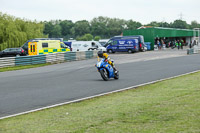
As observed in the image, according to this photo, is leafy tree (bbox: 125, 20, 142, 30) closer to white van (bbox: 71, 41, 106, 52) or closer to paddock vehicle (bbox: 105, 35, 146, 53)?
white van (bbox: 71, 41, 106, 52)

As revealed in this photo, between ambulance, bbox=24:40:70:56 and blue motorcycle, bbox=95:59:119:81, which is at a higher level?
ambulance, bbox=24:40:70:56

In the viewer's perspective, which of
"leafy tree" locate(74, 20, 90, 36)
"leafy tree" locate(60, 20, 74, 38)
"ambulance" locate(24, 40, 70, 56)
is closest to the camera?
"ambulance" locate(24, 40, 70, 56)

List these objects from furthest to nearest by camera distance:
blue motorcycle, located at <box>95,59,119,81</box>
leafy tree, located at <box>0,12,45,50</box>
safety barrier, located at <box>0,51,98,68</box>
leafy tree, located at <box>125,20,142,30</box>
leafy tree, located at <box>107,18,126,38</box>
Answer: leafy tree, located at <box>125,20,142,30</box> → leafy tree, located at <box>107,18,126,38</box> → leafy tree, located at <box>0,12,45,50</box> → safety barrier, located at <box>0,51,98,68</box> → blue motorcycle, located at <box>95,59,119,81</box>

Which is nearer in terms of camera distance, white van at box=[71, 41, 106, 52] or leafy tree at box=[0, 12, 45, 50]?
white van at box=[71, 41, 106, 52]

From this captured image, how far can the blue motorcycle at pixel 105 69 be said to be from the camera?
15141mm

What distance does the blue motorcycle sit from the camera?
49.7 ft

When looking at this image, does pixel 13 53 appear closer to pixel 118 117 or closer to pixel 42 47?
pixel 42 47

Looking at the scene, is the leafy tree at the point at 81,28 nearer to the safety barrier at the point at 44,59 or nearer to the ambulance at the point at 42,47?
the ambulance at the point at 42,47

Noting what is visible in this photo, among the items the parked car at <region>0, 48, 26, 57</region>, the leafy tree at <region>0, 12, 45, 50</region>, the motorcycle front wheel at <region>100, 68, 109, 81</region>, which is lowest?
the motorcycle front wheel at <region>100, 68, 109, 81</region>

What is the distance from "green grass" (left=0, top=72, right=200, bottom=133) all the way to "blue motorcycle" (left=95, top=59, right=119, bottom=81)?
5594 mm

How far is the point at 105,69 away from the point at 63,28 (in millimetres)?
152848

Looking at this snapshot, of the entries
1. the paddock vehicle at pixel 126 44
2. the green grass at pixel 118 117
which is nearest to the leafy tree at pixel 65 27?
the paddock vehicle at pixel 126 44

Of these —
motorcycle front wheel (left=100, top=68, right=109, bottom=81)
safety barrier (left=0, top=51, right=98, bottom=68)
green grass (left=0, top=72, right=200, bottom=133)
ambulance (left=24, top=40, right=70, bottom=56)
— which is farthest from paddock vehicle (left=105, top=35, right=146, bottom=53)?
green grass (left=0, top=72, right=200, bottom=133)

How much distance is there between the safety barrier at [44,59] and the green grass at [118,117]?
60.8 feet
